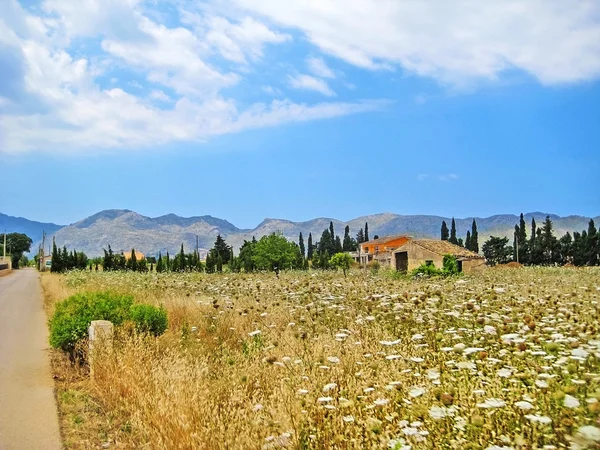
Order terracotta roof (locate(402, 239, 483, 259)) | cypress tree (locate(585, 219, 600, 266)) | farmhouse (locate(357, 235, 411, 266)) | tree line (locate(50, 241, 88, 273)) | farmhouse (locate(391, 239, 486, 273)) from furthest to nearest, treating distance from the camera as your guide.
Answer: farmhouse (locate(357, 235, 411, 266)) < cypress tree (locate(585, 219, 600, 266)) < tree line (locate(50, 241, 88, 273)) < terracotta roof (locate(402, 239, 483, 259)) < farmhouse (locate(391, 239, 486, 273))

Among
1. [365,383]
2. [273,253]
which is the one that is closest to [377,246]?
[273,253]

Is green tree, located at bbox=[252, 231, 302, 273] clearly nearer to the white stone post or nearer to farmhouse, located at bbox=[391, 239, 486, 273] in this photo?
farmhouse, located at bbox=[391, 239, 486, 273]

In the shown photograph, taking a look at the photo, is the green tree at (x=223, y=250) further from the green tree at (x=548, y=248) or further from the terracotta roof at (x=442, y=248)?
the green tree at (x=548, y=248)

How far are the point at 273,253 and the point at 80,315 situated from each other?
33626mm

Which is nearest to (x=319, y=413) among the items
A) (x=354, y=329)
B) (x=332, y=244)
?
(x=354, y=329)

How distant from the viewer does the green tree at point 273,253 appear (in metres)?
43.2

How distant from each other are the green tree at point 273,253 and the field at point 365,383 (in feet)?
109

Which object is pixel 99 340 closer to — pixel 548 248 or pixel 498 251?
pixel 548 248

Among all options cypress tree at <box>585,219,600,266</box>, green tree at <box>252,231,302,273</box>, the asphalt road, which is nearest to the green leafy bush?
the asphalt road

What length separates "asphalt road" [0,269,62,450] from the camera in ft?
19.4

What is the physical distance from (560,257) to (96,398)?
70064 mm

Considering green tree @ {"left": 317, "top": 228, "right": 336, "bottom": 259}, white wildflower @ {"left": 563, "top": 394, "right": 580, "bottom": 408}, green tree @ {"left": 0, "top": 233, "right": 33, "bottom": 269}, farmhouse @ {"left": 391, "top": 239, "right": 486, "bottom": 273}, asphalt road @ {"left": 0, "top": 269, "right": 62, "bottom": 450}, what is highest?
green tree @ {"left": 0, "top": 233, "right": 33, "bottom": 269}

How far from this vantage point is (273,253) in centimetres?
4325

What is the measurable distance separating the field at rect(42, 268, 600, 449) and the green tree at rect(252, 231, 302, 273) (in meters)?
33.1
